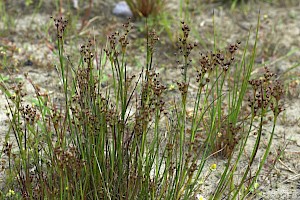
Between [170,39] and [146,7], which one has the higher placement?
[146,7]

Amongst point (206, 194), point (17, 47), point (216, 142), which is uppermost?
point (17, 47)

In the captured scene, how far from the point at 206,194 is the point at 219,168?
24cm

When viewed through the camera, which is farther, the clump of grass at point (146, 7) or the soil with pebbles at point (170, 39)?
the clump of grass at point (146, 7)

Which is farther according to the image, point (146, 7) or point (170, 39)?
point (146, 7)

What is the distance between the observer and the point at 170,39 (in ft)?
14.4

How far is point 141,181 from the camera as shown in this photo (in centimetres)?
241

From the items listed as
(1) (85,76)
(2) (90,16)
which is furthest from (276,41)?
(1) (85,76)

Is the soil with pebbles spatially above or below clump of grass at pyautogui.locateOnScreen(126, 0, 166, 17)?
below

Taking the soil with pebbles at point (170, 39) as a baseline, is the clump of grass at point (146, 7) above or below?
above

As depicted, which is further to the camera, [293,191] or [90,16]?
[90,16]

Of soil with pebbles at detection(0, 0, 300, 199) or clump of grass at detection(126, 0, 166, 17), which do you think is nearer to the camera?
soil with pebbles at detection(0, 0, 300, 199)

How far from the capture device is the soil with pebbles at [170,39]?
11.7 feet

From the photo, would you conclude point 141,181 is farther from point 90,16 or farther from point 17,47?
point 90,16

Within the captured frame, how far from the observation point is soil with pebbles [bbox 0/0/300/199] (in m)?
3.57
